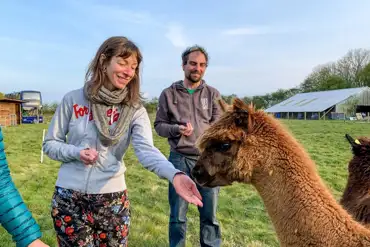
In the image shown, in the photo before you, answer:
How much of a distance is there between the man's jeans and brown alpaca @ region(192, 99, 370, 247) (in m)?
1.26

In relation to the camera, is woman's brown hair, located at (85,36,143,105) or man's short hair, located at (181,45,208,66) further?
man's short hair, located at (181,45,208,66)

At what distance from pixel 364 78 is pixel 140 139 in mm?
76726

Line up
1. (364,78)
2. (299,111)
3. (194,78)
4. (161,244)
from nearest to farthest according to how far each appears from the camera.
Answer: (194,78), (161,244), (299,111), (364,78)

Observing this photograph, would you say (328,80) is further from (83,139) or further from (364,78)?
(83,139)

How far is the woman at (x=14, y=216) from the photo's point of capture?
4.85ft

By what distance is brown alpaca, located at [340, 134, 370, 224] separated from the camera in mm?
3404

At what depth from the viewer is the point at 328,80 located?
73.7 m

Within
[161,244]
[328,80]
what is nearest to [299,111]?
[328,80]

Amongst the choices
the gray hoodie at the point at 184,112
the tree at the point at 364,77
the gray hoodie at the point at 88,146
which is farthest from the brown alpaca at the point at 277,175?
the tree at the point at 364,77

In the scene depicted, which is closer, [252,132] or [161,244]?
[252,132]

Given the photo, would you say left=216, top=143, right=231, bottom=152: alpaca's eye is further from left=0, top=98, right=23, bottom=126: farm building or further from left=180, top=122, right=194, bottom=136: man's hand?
left=0, top=98, right=23, bottom=126: farm building

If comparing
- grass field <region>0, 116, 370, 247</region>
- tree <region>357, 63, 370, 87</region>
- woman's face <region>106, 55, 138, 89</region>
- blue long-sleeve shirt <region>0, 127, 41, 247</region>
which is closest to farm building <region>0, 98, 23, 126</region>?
grass field <region>0, 116, 370, 247</region>

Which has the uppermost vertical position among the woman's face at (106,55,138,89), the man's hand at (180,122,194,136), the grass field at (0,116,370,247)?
the woman's face at (106,55,138,89)

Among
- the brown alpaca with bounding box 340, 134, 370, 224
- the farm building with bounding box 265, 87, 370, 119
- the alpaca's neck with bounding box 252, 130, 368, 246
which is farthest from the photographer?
the farm building with bounding box 265, 87, 370, 119
